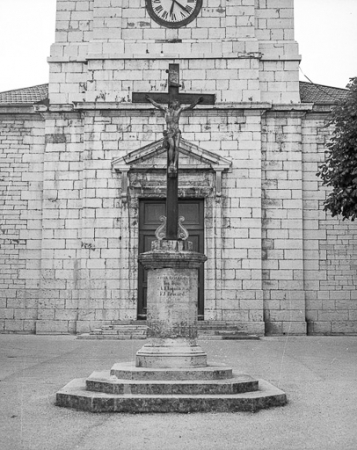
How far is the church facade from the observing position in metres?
15.9

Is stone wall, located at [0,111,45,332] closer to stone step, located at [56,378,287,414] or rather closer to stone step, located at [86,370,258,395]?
stone step, located at [86,370,258,395]

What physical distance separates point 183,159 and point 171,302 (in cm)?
890

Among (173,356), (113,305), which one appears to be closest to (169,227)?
(173,356)

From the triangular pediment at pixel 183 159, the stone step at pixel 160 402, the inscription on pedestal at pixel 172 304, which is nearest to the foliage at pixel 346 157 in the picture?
the triangular pediment at pixel 183 159

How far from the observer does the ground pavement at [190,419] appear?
5.26 m

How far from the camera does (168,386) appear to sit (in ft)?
22.0

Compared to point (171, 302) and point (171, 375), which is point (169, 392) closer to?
point (171, 375)

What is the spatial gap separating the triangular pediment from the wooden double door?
883 millimetres

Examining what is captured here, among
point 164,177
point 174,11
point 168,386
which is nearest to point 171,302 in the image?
point 168,386

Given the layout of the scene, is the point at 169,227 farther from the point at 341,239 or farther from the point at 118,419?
the point at 341,239

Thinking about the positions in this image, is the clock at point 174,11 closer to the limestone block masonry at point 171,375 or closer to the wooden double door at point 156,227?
the wooden double door at point 156,227

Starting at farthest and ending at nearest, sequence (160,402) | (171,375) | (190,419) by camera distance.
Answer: (171,375)
(160,402)
(190,419)

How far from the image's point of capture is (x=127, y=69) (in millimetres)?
16656

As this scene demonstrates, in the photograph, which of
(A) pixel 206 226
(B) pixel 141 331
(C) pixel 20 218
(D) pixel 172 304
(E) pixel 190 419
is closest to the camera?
(E) pixel 190 419
